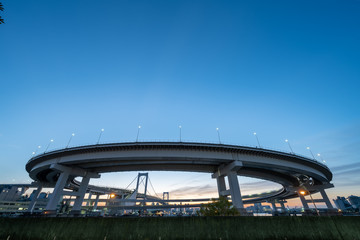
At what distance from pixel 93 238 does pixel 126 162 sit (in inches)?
914

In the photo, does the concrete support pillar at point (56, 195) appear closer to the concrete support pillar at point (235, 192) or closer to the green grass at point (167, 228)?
the green grass at point (167, 228)

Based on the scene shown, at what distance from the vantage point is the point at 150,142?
30.8m

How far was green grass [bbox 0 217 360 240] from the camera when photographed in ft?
45.6

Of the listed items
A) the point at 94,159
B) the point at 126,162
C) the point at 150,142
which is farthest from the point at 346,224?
the point at 94,159

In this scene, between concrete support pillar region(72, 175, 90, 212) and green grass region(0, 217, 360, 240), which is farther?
concrete support pillar region(72, 175, 90, 212)

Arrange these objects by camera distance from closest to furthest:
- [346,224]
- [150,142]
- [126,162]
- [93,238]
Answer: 1. [93,238]
2. [346,224]
3. [150,142]
4. [126,162]

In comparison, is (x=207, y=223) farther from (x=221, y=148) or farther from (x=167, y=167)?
(x=167, y=167)

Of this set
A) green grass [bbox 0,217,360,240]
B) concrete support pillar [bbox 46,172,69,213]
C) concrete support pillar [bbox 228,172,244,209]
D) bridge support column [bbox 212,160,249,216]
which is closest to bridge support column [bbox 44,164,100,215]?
concrete support pillar [bbox 46,172,69,213]

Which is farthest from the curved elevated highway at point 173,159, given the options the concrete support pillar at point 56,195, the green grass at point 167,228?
the green grass at point 167,228

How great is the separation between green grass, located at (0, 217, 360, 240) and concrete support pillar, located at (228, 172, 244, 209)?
1537cm

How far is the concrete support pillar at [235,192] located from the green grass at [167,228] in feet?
50.4

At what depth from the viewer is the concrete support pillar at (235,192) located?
Answer: 30.2 meters

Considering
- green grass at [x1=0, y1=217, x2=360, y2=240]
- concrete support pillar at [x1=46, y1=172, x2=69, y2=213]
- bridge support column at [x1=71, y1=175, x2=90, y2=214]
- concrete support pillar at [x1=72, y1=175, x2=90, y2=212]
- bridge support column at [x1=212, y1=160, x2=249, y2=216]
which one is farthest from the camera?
concrete support pillar at [x1=72, y1=175, x2=90, y2=212]

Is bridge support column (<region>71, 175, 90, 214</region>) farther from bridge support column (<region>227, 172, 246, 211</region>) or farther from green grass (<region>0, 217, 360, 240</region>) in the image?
bridge support column (<region>227, 172, 246, 211</region>)
